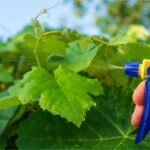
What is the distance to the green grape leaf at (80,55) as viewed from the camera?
28.4 inches

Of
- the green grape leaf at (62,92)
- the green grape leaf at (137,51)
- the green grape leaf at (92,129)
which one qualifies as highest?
the green grape leaf at (62,92)

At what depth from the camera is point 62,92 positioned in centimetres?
67

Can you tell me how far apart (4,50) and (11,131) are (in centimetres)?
37

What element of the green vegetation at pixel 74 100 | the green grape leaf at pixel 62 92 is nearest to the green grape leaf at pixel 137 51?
the green vegetation at pixel 74 100

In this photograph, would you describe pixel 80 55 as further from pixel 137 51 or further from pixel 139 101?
pixel 139 101

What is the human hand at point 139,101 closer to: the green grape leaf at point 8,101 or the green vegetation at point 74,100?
the green vegetation at point 74,100

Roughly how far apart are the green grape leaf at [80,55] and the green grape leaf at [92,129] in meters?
0.06

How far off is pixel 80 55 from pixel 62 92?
13cm

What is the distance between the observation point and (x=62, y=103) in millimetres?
640

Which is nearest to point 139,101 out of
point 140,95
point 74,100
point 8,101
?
point 140,95

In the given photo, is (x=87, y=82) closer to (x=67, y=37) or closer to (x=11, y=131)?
(x=11, y=131)

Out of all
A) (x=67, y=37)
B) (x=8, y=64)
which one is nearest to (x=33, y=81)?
(x=67, y=37)

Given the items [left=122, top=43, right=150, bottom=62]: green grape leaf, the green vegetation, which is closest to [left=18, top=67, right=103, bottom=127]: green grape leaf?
the green vegetation

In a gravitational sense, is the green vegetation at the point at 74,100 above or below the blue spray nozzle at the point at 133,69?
below
